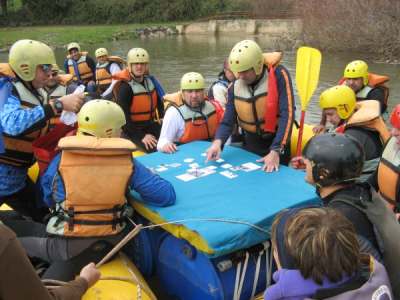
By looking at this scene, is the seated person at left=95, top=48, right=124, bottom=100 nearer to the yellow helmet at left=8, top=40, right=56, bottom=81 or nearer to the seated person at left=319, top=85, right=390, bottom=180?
the yellow helmet at left=8, top=40, right=56, bottom=81

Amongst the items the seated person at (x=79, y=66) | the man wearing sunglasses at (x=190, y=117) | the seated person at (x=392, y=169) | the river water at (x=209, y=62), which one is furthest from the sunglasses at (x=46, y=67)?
the seated person at (x=79, y=66)

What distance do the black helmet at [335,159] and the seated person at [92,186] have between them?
88 cm

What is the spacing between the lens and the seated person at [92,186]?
2.29m

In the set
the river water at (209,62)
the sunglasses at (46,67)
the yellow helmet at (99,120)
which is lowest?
the river water at (209,62)

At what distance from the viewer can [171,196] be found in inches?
98.8

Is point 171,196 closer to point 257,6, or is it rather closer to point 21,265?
point 21,265

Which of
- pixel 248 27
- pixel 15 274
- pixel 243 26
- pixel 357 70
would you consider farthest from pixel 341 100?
pixel 243 26

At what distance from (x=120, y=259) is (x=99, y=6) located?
1480 inches

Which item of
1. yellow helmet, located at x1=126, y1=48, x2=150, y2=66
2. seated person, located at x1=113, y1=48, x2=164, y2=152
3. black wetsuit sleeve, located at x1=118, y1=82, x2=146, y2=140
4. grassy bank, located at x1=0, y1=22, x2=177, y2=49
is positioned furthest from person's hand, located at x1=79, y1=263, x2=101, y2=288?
grassy bank, located at x1=0, y1=22, x2=177, y2=49

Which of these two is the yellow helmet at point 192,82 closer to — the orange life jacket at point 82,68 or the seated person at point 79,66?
the seated person at point 79,66

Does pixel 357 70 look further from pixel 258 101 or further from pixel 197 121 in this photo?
pixel 197 121

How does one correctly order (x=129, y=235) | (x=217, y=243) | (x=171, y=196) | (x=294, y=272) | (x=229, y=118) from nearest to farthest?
(x=294, y=272) → (x=217, y=243) → (x=129, y=235) → (x=171, y=196) → (x=229, y=118)

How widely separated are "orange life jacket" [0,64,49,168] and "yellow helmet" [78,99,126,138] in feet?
1.98

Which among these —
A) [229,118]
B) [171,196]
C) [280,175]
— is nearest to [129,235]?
[171,196]
